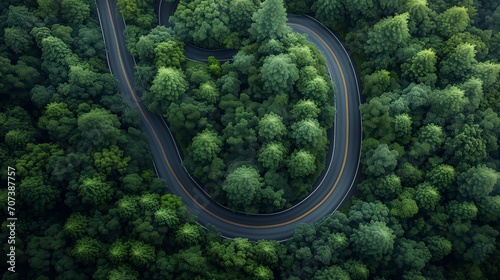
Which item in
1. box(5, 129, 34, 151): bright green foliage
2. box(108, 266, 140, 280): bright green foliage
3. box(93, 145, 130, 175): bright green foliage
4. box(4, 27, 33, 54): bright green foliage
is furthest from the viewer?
box(4, 27, 33, 54): bright green foliage

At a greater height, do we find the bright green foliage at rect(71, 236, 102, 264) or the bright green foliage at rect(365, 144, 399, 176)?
the bright green foliage at rect(365, 144, 399, 176)

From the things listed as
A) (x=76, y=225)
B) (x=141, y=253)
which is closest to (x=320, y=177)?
(x=141, y=253)

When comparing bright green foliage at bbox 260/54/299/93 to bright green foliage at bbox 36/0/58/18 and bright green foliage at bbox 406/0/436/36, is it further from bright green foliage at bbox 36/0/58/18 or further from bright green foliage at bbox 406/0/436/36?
bright green foliage at bbox 36/0/58/18

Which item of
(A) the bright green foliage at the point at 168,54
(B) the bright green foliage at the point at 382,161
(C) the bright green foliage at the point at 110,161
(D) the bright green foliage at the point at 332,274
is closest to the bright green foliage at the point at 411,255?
(D) the bright green foliage at the point at 332,274

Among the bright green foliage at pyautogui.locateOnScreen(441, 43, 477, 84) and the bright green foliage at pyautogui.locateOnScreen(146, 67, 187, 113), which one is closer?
the bright green foliage at pyautogui.locateOnScreen(441, 43, 477, 84)

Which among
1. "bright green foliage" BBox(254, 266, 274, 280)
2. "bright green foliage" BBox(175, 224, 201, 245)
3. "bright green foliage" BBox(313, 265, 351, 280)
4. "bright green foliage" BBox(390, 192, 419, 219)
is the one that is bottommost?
"bright green foliage" BBox(254, 266, 274, 280)

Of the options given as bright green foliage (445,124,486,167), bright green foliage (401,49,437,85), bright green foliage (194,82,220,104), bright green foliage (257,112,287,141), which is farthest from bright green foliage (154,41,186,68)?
bright green foliage (445,124,486,167)
